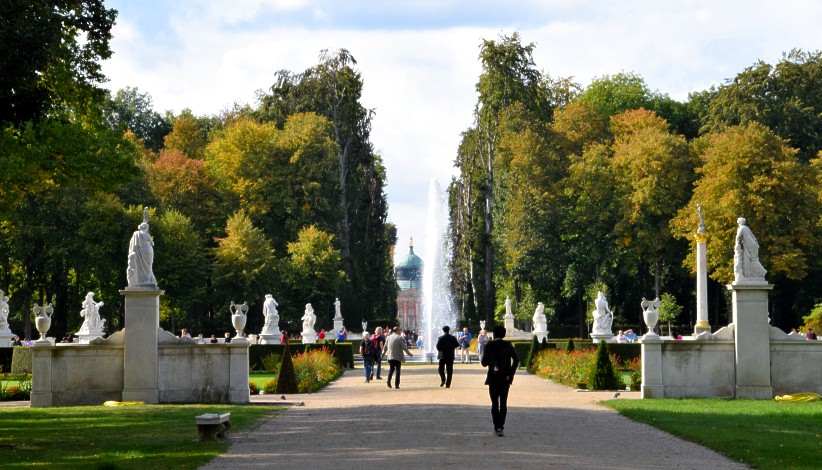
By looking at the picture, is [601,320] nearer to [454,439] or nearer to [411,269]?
[454,439]

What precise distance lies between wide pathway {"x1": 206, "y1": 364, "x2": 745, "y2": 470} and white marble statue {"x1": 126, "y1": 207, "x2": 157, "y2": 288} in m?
4.28

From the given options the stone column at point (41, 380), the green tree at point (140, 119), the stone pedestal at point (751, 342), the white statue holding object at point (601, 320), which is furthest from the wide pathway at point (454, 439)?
the green tree at point (140, 119)

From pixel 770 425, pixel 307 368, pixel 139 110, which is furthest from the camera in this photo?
pixel 139 110

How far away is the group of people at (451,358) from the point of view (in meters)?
19.4

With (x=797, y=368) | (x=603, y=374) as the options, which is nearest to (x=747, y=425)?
(x=797, y=368)

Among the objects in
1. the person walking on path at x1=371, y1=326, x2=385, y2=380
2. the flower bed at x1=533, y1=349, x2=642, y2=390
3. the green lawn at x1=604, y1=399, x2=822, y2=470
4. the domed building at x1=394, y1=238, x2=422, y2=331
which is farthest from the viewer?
the domed building at x1=394, y1=238, x2=422, y2=331

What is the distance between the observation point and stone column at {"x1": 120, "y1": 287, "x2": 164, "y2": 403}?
92.0 feet

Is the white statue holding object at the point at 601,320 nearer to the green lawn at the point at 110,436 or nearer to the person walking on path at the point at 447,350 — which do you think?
the person walking on path at the point at 447,350

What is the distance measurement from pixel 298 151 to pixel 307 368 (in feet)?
133

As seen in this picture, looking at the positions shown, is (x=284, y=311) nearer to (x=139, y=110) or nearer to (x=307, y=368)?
(x=139, y=110)

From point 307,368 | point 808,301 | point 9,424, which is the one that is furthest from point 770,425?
point 808,301

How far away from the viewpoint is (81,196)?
65.4 m

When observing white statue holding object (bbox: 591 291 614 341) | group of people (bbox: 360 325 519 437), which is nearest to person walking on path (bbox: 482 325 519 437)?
group of people (bbox: 360 325 519 437)

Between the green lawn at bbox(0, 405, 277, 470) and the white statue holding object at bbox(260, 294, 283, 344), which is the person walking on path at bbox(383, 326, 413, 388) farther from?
the white statue holding object at bbox(260, 294, 283, 344)
